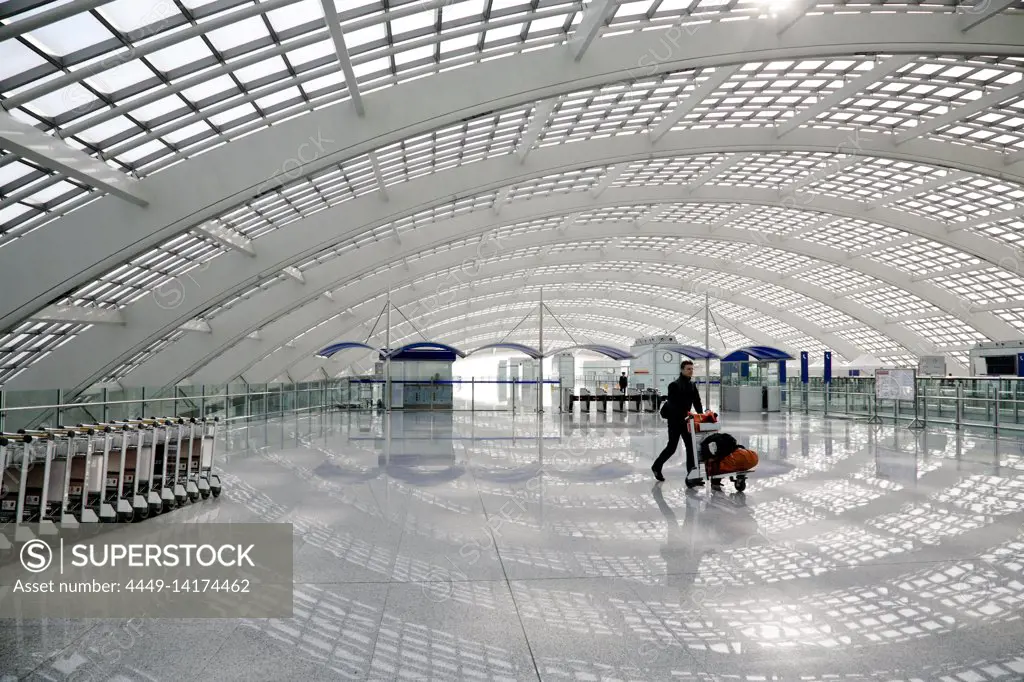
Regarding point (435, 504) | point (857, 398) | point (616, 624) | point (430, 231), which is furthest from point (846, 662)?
point (430, 231)

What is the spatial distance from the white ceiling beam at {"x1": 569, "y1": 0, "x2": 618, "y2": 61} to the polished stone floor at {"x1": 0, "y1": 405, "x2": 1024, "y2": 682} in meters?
10.4

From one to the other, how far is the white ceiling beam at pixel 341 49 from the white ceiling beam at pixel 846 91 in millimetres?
15727

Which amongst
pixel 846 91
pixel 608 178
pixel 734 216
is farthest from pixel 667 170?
pixel 734 216

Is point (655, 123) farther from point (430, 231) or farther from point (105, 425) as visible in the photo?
point (105, 425)

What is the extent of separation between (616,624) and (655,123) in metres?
24.8

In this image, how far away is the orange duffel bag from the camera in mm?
8445

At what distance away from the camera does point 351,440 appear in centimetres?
1561

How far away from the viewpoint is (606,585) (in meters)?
4.75

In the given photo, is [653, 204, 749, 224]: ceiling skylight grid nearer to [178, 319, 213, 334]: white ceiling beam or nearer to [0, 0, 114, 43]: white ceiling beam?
[178, 319, 213, 334]: white ceiling beam

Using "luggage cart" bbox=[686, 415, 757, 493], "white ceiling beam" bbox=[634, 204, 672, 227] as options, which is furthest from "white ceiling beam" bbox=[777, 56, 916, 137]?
"luggage cart" bbox=[686, 415, 757, 493]

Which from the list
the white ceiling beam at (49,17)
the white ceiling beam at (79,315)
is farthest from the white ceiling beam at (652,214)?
the white ceiling beam at (49,17)

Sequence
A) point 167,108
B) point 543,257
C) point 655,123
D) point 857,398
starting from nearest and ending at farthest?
1. point 167,108
2. point 857,398
3. point 655,123
4. point 543,257

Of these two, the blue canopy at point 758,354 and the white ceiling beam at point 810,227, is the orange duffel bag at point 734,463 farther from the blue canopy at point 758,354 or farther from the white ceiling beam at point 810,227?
the white ceiling beam at point 810,227

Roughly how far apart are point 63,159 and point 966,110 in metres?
26.9
